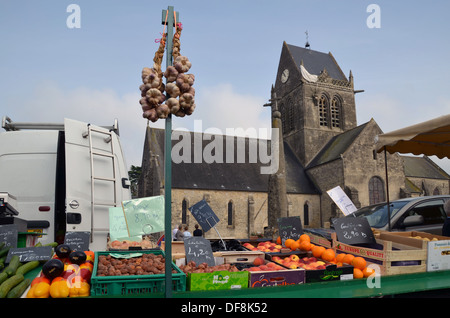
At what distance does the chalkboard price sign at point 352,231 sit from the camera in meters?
4.41

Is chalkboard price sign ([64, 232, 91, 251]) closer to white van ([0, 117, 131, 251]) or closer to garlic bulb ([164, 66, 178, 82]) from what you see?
white van ([0, 117, 131, 251])

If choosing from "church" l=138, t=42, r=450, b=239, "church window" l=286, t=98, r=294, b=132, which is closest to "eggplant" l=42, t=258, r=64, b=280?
"church" l=138, t=42, r=450, b=239

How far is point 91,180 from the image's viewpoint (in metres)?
5.28

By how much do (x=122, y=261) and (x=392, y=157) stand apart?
29808mm

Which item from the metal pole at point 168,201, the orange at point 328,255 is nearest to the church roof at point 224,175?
the orange at point 328,255

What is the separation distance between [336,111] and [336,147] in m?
6.44

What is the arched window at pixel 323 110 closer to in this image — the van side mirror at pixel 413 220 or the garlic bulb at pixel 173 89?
the van side mirror at pixel 413 220

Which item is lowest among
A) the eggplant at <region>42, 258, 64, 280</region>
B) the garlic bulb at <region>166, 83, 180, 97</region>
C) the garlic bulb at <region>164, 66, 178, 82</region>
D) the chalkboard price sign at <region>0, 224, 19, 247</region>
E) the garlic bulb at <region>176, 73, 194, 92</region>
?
the eggplant at <region>42, 258, 64, 280</region>

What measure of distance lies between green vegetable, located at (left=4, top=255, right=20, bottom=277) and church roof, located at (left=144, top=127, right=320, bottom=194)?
2348 centimetres

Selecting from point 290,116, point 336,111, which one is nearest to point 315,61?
point 336,111

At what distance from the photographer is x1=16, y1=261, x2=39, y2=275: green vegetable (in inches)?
122

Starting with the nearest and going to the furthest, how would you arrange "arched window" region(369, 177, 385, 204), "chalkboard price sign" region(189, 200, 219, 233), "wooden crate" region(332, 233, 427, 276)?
1. "wooden crate" region(332, 233, 427, 276)
2. "chalkboard price sign" region(189, 200, 219, 233)
3. "arched window" region(369, 177, 385, 204)

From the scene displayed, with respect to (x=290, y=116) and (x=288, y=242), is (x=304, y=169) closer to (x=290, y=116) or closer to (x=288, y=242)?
(x=290, y=116)

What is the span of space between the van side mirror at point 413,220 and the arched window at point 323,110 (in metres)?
28.6
